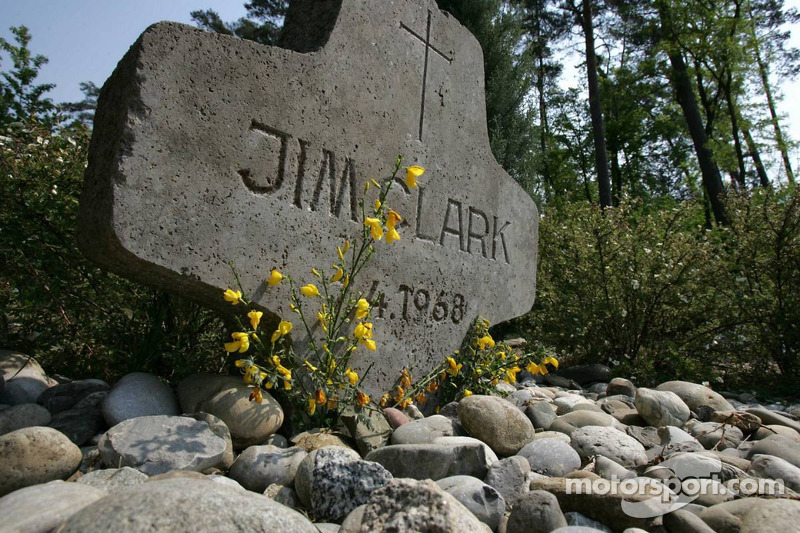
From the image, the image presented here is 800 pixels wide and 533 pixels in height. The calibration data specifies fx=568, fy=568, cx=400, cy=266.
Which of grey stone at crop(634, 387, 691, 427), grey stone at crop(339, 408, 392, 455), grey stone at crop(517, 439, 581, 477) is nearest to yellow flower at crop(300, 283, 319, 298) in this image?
grey stone at crop(339, 408, 392, 455)

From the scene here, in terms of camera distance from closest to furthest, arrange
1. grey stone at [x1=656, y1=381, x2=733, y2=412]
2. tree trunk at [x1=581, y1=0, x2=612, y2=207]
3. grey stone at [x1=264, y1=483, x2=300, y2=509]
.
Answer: grey stone at [x1=264, y1=483, x2=300, y2=509] → grey stone at [x1=656, y1=381, x2=733, y2=412] → tree trunk at [x1=581, y1=0, x2=612, y2=207]

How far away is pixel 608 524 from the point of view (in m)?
1.77

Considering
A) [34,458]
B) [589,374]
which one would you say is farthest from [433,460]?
[589,374]

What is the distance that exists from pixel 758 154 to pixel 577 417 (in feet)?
50.2

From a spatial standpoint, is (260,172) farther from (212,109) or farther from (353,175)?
(353,175)

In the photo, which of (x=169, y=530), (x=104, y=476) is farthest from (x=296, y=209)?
(x=169, y=530)

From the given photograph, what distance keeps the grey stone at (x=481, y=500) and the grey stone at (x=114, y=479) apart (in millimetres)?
960

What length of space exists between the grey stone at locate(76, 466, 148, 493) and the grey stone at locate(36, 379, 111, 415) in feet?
3.31

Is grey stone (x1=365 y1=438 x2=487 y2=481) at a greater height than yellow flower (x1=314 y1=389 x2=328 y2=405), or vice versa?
yellow flower (x1=314 y1=389 x2=328 y2=405)

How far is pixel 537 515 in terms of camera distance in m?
1.67

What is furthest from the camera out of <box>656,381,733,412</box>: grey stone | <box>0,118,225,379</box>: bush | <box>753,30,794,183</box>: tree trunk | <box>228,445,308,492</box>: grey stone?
<box>753,30,794,183</box>: tree trunk

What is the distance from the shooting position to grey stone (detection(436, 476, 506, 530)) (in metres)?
1.72

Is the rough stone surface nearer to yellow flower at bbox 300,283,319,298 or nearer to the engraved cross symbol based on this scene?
yellow flower at bbox 300,283,319,298

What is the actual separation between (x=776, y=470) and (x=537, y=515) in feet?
4.06
